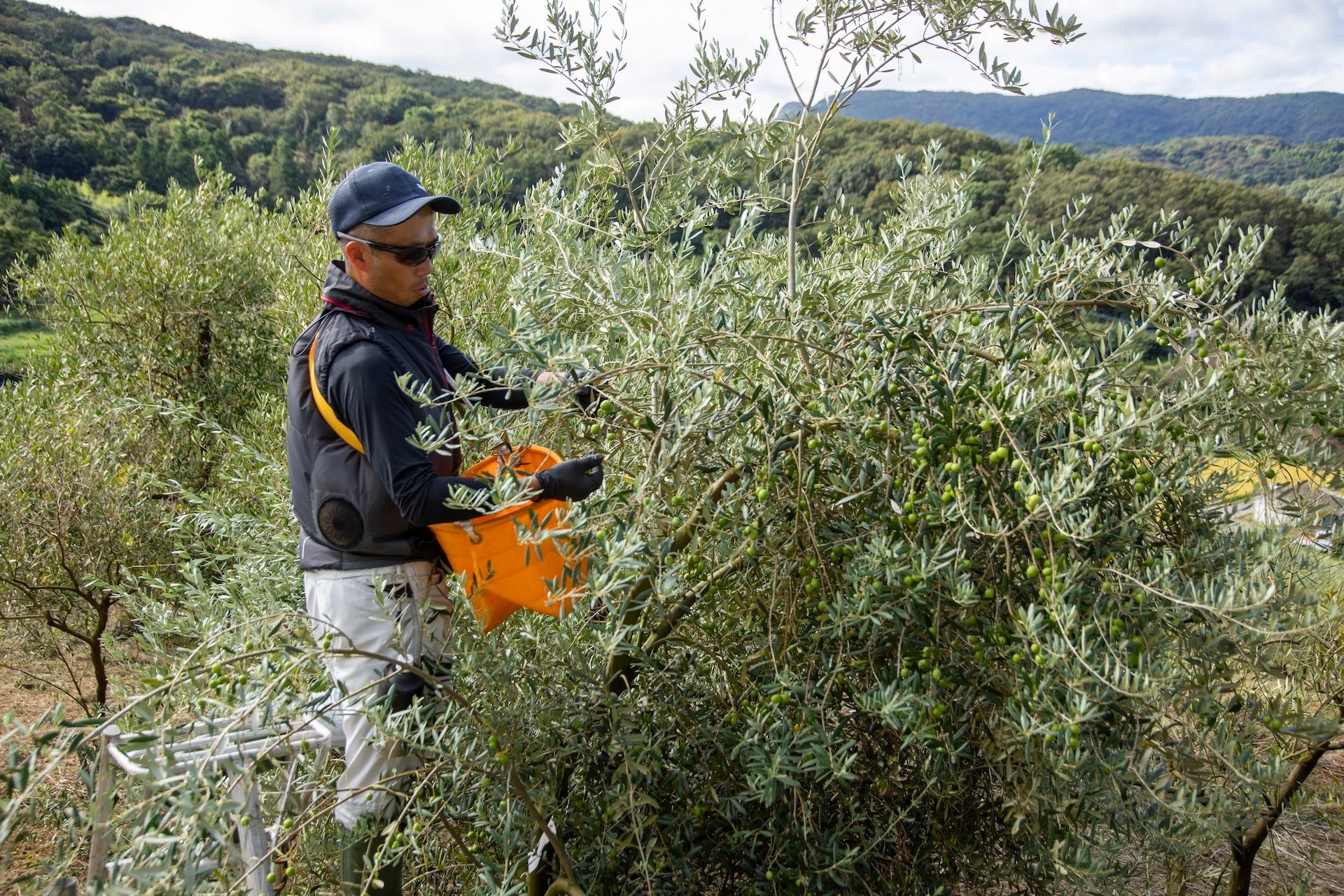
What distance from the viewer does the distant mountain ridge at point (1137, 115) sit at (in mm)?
A: 85188

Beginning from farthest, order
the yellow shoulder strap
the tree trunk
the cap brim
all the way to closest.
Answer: the tree trunk
the cap brim
the yellow shoulder strap

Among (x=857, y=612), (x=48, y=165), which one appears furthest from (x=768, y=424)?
(x=48, y=165)

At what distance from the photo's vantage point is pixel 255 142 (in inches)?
1620

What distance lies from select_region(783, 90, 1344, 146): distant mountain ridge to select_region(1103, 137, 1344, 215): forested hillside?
8729 mm

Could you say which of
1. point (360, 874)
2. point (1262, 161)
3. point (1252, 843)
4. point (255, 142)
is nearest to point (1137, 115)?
point (1262, 161)

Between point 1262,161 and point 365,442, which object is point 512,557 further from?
point 1262,161

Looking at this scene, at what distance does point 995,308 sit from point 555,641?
1443 millimetres

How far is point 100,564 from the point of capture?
21.7 feet

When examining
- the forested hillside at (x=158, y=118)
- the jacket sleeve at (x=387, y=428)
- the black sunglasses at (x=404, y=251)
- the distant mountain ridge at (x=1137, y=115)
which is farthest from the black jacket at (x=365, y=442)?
the distant mountain ridge at (x=1137, y=115)

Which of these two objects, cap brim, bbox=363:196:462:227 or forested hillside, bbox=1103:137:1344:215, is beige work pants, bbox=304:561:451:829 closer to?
cap brim, bbox=363:196:462:227

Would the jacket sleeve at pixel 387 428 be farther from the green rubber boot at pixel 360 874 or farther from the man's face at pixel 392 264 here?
the green rubber boot at pixel 360 874

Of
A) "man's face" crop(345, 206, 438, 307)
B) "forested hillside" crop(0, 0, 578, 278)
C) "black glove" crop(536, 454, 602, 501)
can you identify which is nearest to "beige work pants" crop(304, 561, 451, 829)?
"black glove" crop(536, 454, 602, 501)

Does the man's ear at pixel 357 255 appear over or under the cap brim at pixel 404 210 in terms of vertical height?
under

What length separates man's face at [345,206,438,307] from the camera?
2830 millimetres
